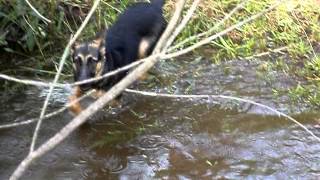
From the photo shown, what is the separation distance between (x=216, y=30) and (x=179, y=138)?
1.88 metres

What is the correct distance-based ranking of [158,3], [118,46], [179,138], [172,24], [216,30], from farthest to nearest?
[216,30]
[158,3]
[118,46]
[179,138]
[172,24]

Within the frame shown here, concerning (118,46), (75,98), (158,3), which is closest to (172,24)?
(75,98)

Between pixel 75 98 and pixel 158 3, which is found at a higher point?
pixel 158 3

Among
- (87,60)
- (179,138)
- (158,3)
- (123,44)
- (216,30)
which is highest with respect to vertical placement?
(158,3)

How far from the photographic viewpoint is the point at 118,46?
16.1ft

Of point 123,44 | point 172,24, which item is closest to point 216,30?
point 123,44

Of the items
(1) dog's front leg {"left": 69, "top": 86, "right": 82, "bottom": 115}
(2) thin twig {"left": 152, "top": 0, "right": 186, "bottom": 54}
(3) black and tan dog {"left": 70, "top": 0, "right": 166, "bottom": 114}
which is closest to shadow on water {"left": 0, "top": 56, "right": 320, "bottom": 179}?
(1) dog's front leg {"left": 69, "top": 86, "right": 82, "bottom": 115}

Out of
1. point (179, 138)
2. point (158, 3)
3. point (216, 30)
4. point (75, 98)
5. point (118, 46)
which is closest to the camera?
point (179, 138)

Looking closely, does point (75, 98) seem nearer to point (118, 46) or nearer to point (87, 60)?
point (87, 60)

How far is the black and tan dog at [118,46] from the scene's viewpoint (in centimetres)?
435

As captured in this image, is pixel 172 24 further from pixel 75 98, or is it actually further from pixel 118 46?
pixel 118 46

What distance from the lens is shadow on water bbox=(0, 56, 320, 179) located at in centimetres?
387

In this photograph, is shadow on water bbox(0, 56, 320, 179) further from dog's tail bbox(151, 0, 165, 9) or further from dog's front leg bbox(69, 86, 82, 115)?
dog's tail bbox(151, 0, 165, 9)

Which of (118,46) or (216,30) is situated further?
(216,30)
